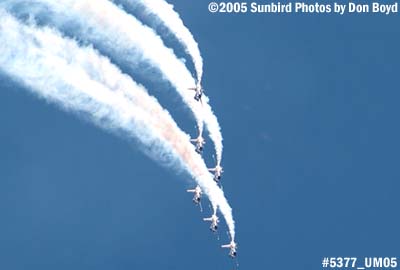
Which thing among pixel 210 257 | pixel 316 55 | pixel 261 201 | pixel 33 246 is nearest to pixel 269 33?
pixel 316 55

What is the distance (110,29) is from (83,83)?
537 centimetres

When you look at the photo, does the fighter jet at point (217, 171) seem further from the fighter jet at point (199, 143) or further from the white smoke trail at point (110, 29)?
the white smoke trail at point (110, 29)

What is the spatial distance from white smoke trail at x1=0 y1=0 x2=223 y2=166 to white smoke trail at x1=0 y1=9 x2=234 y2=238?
4.11ft

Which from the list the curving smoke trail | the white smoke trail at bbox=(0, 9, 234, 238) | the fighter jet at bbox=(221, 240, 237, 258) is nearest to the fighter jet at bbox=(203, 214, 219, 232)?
the fighter jet at bbox=(221, 240, 237, 258)

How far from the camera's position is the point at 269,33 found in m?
114

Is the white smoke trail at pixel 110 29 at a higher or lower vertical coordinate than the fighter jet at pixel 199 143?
higher

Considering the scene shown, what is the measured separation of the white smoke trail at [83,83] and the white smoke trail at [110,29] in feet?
4.11

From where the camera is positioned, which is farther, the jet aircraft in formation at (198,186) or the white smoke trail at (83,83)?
the jet aircraft in formation at (198,186)

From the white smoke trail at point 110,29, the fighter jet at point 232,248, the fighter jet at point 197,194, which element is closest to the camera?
the white smoke trail at point 110,29

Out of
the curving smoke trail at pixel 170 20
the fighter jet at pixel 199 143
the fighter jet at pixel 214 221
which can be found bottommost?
the fighter jet at pixel 214 221

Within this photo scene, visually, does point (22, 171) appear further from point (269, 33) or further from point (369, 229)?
point (369, 229)

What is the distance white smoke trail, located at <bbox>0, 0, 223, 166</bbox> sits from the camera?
284 feet

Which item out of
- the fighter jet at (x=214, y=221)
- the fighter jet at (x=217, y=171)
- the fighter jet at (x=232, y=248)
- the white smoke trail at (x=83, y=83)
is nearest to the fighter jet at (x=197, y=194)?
the fighter jet at (x=217, y=171)

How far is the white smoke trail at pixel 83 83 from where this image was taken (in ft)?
281
